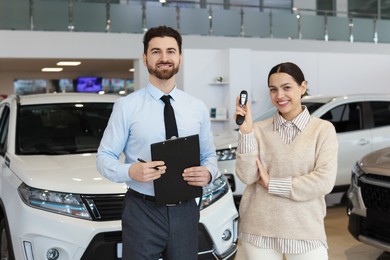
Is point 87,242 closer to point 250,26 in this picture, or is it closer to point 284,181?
point 284,181

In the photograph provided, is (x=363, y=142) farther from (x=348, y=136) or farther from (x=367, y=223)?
(x=367, y=223)

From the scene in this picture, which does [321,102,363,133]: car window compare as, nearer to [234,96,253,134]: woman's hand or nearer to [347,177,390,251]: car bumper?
[347,177,390,251]: car bumper

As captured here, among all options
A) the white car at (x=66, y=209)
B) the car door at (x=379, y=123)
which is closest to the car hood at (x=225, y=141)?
the car door at (x=379, y=123)

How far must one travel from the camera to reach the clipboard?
202 cm

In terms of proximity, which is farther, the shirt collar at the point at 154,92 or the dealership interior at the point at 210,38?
the dealership interior at the point at 210,38

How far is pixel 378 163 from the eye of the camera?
13.2 ft

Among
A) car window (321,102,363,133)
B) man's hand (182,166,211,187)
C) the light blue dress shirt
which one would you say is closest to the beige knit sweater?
man's hand (182,166,211,187)

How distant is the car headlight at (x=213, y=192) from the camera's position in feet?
10.6

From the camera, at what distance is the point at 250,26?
45.2ft

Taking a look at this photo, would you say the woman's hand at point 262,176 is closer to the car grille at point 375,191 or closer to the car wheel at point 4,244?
the car wheel at point 4,244

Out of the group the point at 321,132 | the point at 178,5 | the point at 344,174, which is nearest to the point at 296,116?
the point at 321,132

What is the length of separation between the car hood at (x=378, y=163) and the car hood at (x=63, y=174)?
196cm

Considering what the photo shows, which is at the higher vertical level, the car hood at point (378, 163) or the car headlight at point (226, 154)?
the car hood at point (378, 163)

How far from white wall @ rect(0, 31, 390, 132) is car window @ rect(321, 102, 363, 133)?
321cm
